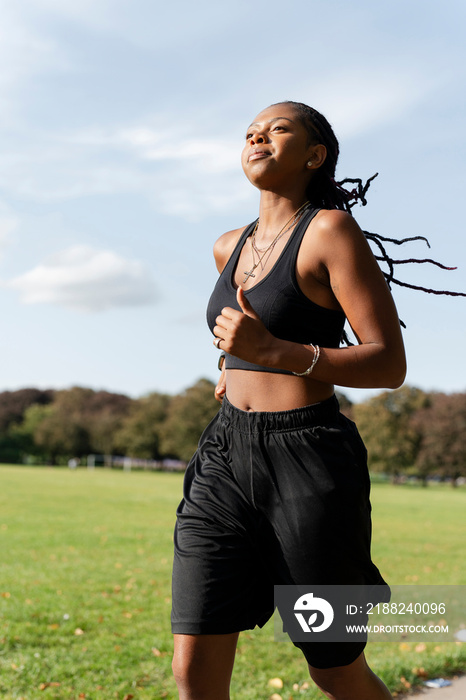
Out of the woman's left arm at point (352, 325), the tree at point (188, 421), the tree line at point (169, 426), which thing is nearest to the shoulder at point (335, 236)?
the woman's left arm at point (352, 325)

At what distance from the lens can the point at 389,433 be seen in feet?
223

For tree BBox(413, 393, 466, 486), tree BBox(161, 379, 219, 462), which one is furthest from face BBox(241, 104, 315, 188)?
tree BBox(161, 379, 219, 462)

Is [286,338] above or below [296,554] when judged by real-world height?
above

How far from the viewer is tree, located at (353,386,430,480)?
2644 inches

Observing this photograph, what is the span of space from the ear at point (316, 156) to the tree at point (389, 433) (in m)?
64.4

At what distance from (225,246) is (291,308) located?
788mm

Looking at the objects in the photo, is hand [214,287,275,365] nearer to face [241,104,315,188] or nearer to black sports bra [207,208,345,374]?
black sports bra [207,208,345,374]

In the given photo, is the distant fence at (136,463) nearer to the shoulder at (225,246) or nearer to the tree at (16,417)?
the tree at (16,417)

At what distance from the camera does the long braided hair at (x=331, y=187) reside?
115 inches

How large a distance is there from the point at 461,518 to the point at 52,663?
68.1 ft

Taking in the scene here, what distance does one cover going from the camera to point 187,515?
2.76m

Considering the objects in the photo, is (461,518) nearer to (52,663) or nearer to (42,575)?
(42,575)

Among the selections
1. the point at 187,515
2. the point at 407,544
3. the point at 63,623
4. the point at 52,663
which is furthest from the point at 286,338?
the point at 407,544

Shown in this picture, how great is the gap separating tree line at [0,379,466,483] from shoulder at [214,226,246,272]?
176 feet
